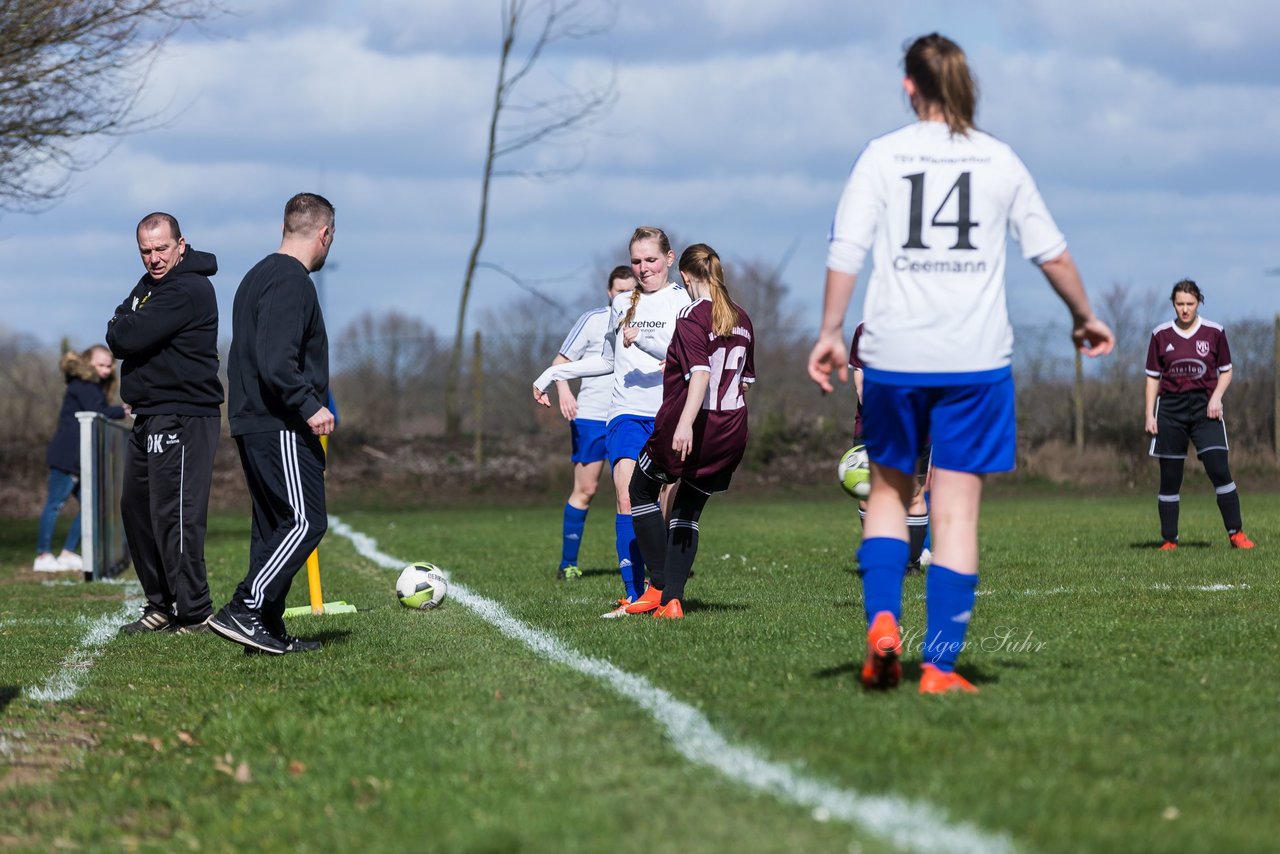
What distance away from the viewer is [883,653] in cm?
480

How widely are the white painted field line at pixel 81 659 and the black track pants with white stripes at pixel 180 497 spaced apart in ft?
1.48

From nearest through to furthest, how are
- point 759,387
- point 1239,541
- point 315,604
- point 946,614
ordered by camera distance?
1. point 946,614
2. point 315,604
3. point 1239,541
4. point 759,387

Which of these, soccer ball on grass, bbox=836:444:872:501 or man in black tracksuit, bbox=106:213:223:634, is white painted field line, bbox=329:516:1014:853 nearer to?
man in black tracksuit, bbox=106:213:223:634

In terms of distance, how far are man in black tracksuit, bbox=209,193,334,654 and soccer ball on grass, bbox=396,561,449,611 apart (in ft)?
6.04

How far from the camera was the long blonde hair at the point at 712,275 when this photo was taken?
7305 mm

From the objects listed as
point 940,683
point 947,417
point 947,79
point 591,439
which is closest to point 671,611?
point 940,683

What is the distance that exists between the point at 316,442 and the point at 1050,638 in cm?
341

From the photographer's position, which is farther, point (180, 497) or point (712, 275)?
point (180, 497)

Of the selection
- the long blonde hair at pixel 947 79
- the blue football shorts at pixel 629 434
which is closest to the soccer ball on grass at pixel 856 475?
the blue football shorts at pixel 629 434

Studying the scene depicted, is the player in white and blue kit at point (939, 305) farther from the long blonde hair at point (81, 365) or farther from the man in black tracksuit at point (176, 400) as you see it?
the long blonde hair at point (81, 365)

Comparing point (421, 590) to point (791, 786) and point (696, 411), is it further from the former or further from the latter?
point (791, 786)

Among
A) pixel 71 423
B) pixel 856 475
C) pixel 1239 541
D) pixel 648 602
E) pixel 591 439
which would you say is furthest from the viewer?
pixel 71 423

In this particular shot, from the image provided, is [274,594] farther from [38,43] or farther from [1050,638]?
[38,43]

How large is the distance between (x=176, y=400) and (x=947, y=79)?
16.4ft
